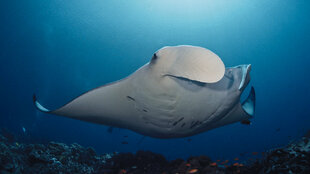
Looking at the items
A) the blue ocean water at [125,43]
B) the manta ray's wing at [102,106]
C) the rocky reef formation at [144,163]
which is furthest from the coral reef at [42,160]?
the blue ocean water at [125,43]

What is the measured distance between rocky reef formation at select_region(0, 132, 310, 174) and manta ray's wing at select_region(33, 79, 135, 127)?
1.25m

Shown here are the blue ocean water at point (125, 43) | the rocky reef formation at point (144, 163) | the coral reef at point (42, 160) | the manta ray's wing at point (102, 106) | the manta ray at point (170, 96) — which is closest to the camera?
the manta ray at point (170, 96)

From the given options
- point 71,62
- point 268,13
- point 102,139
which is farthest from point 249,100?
point 102,139

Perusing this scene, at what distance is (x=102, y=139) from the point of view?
143ft

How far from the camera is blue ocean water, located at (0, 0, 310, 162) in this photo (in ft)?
58.5

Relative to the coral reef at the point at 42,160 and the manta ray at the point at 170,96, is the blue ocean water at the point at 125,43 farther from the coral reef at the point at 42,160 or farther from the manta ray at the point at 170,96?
the manta ray at the point at 170,96

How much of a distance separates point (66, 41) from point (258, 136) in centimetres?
4855

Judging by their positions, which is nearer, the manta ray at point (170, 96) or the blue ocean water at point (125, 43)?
the manta ray at point (170, 96)

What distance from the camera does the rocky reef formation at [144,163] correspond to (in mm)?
1995

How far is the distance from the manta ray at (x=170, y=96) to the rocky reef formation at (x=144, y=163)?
2.36 ft

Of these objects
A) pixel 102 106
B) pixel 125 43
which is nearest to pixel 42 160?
pixel 102 106

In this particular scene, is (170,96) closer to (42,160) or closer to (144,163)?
(144,163)

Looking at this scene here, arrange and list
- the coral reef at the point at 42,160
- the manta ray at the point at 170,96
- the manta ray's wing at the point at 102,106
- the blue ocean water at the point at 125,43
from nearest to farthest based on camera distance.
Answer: the manta ray at the point at 170,96 → the manta ray's wing at the point at 102,106 → the coral reef at the point at 42,160 → the blue ocean water at the point at 125,43

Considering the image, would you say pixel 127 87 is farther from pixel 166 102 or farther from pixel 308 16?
pixel 308 16
